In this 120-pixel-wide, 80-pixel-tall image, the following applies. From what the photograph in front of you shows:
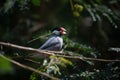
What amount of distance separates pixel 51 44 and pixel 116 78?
43.3 inches

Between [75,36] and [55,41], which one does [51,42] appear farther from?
[75,36]

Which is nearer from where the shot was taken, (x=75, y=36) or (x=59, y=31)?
(x=59, y=31)

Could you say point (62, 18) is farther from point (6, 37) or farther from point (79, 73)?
point (79, 73)

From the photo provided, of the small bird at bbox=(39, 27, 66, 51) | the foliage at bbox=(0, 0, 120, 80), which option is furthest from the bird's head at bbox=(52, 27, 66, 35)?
the foliage at bbox=(0, 0, 120, 80)

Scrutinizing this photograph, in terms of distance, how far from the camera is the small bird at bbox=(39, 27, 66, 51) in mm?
3564

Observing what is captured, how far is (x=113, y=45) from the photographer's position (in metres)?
3.51

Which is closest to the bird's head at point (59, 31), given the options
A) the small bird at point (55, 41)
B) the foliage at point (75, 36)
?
the small bird at point (55, 41)

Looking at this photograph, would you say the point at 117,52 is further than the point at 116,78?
Yes

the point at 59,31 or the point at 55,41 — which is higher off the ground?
the point at 59,31

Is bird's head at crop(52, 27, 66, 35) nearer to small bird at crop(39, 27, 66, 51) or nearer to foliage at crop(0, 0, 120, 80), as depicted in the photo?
small bird at crop(39, 27, 66, 51)

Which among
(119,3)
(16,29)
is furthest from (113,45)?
(16,29)

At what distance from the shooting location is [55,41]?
375 cm

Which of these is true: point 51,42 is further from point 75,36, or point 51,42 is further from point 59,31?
point 75,36

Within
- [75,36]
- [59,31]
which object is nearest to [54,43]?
[59,31]
